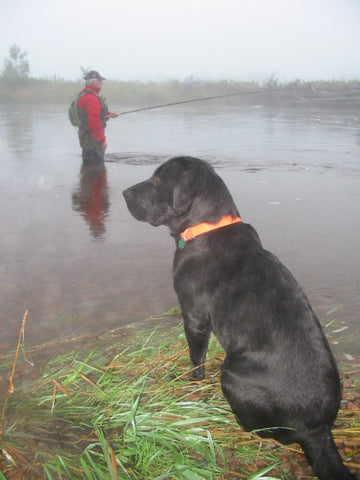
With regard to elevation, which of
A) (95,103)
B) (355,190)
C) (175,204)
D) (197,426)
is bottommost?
(197,426)

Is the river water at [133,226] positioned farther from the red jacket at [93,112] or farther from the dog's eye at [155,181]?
A: the dog's eye at [155,181]

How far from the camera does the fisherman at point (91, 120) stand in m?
9.49

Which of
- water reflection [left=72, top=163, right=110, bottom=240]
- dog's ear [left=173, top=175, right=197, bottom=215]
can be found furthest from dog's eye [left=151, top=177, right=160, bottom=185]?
water reflection [left=72, top=163, right=110, bottom=240]

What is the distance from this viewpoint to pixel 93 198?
7516 millimetres

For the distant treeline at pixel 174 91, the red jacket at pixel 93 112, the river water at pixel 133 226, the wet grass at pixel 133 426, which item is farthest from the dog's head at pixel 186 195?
the distant treeline at pixel 174 91

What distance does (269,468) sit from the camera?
7.25 feet

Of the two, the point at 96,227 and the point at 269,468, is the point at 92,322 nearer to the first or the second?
the point at 269,468

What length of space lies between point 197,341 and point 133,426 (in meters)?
0.67

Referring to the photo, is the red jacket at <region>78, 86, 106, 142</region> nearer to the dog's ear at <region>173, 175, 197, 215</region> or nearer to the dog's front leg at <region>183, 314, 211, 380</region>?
the dog's ear at <region>173, 175, 197, 215</region>

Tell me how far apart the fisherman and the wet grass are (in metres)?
7.02

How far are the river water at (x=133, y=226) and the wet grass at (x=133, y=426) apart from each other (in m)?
0.64

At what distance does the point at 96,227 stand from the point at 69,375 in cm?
332

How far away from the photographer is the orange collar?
9.69 feet

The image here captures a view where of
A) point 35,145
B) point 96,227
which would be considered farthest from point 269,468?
point 35,145
